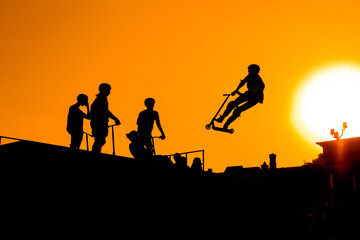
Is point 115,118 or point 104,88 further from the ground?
point 104,88

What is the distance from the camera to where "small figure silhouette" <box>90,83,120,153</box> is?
1241 cm

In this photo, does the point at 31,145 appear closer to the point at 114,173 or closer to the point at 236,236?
the point at 114,173

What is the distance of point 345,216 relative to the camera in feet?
73.5

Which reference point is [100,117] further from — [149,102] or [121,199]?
[121,199]

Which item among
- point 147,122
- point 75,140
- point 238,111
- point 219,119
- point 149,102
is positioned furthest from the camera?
point 219,119

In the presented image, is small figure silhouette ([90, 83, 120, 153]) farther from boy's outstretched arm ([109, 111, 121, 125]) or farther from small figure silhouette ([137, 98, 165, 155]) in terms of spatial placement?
small figure silhouette ([137, 98, 165, 155])

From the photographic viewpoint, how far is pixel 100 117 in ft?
41.0

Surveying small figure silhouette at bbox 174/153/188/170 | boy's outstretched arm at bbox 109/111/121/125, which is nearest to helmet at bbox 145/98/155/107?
boy's outstretched arm at bbox 109/111/121/125

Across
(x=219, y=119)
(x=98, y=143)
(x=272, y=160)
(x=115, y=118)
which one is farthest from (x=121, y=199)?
(x=272, y=160)

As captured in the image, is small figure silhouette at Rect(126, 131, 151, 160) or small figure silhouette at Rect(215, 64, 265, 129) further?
small figure silhouette at Rect(215, 64, 265, 129)

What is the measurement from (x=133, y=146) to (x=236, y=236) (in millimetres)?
4394

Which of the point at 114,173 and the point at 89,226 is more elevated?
the point at 114,173

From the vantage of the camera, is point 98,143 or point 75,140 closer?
point 75,140

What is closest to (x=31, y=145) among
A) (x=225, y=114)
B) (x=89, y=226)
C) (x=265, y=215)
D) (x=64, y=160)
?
(x=64, y=160)
